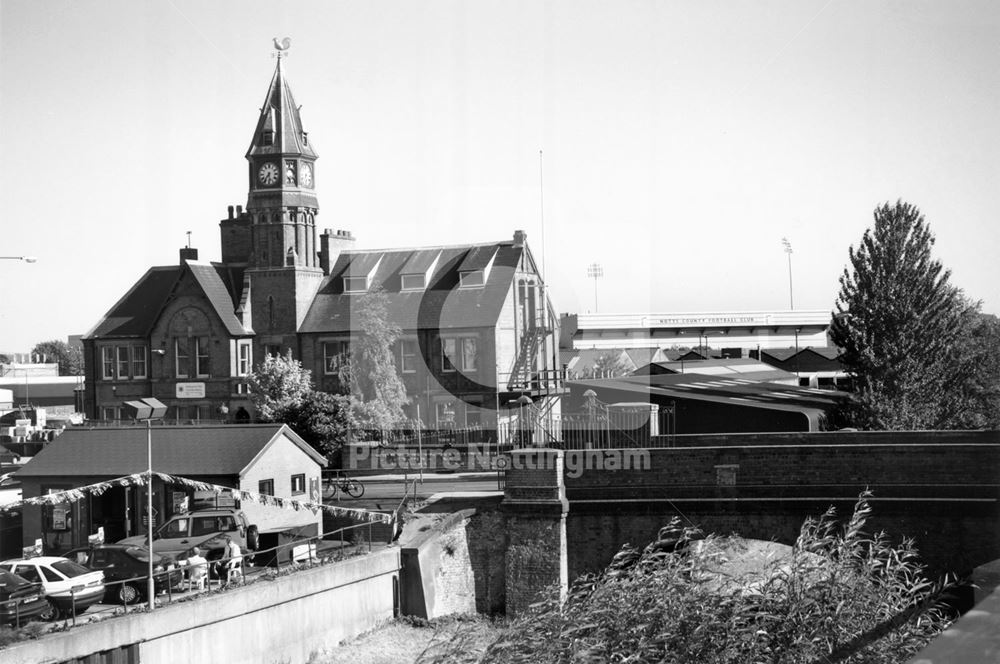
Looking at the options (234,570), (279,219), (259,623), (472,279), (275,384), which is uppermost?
(279,219)

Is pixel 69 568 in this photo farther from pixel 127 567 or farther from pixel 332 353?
pixel 332 353

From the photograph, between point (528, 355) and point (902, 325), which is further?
point (528, 355)

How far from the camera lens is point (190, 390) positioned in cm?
5022

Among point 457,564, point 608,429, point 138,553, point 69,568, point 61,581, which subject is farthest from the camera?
point 608,429

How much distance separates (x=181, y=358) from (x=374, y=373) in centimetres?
1390

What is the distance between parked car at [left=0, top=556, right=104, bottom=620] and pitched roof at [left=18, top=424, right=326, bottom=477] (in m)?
7.03

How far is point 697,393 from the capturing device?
33656 mm

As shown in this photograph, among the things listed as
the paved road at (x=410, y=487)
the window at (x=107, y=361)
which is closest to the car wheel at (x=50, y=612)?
the paved road at (x=410, y=487)

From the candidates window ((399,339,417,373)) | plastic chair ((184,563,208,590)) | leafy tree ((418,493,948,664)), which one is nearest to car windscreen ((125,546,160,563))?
plastic chair ((184,563,208,590))

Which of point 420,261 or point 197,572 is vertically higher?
point 420,261

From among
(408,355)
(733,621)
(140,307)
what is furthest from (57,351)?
(733,621)

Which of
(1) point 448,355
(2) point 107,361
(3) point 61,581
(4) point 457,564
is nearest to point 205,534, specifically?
(3) point 61,581

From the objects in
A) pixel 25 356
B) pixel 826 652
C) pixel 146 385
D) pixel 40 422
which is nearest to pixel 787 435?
pixel 826 652

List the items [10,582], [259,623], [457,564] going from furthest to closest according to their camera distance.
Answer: [457,564]
[259,623]
[10,582]
